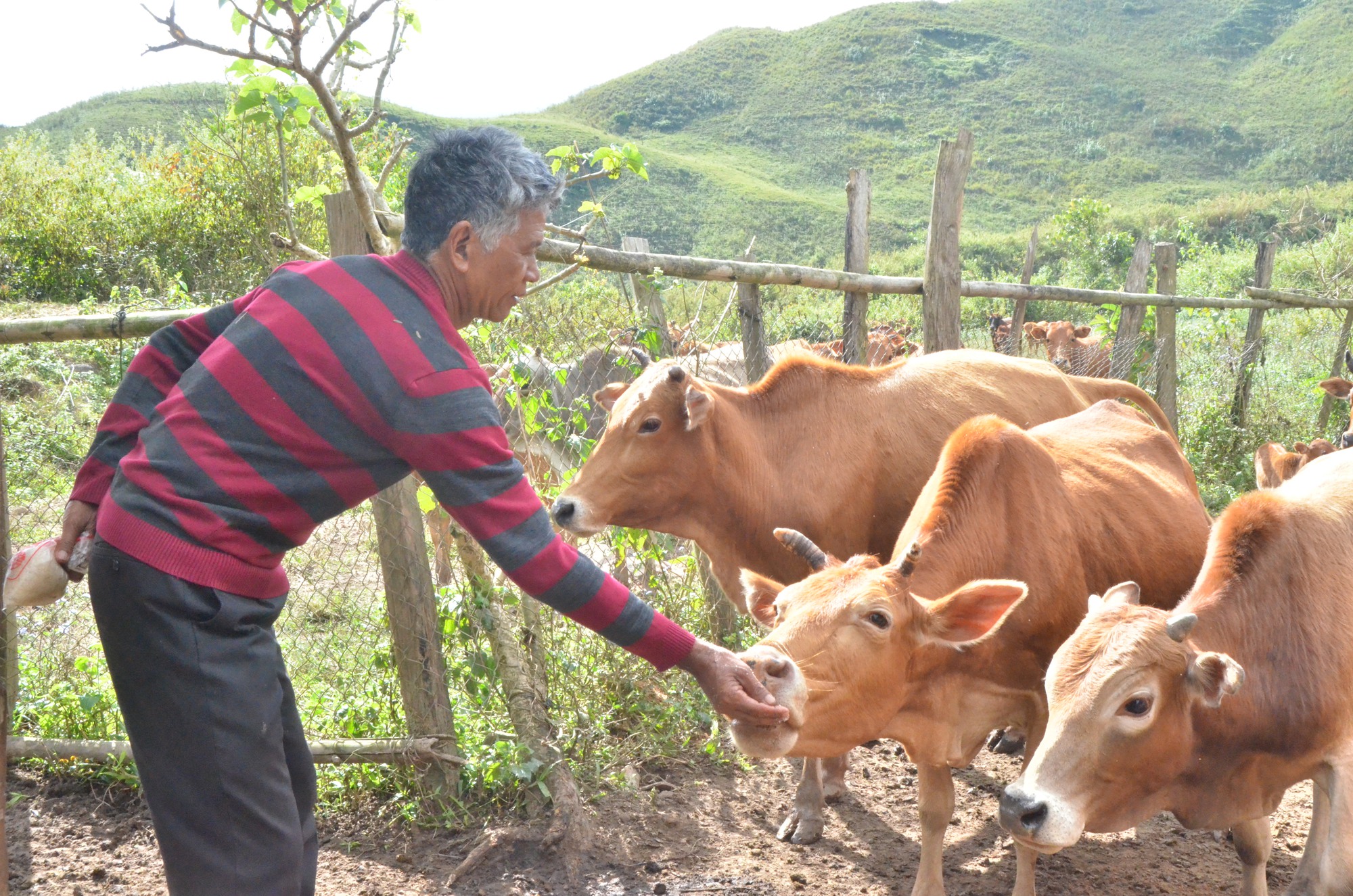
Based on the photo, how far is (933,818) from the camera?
3.88 metres

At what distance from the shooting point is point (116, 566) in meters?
2.24

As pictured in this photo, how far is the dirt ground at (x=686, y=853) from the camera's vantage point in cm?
402

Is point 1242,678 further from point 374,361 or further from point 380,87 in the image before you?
point 380,87

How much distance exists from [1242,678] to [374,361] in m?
2.54

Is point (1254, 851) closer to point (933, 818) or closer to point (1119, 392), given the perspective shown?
point (933, 818)

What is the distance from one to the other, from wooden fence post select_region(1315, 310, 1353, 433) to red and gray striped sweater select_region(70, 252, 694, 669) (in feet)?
36.6

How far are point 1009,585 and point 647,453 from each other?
Answer: 1864mm

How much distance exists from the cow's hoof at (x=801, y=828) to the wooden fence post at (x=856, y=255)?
2813mm

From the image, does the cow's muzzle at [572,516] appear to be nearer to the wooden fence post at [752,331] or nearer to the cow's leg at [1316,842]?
the wooden fence post at [752,331]

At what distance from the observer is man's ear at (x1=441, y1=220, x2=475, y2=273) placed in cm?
249

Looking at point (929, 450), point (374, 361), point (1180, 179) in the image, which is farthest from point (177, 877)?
point (1180, 179)

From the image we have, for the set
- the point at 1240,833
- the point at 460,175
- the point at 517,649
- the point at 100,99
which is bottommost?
the point at 1240,833

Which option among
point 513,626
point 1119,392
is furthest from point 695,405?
point 1119,392

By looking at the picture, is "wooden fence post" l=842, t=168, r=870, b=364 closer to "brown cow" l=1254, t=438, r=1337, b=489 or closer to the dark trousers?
"brown cow" l=1254, t=438, r=1337, b=489
